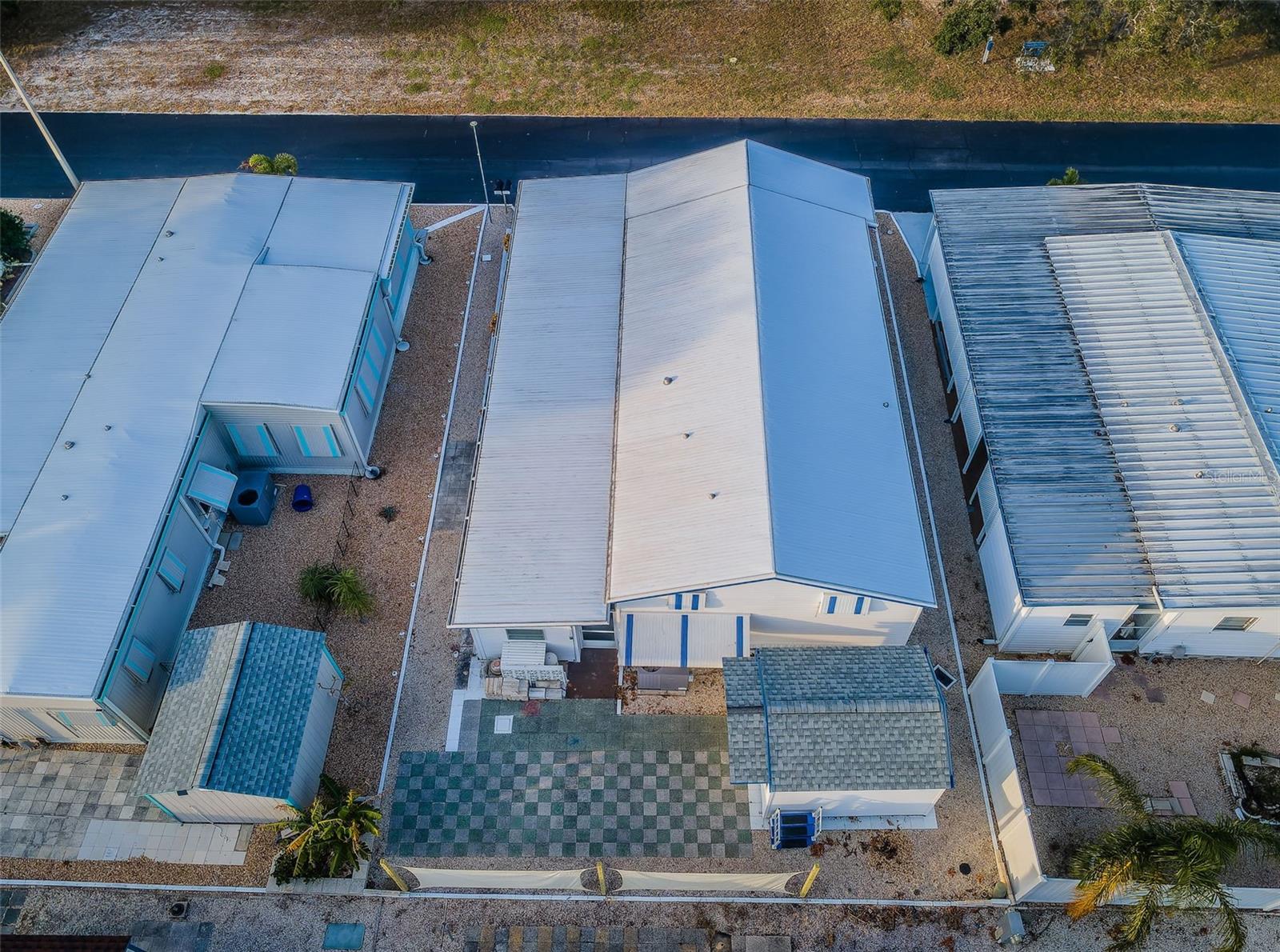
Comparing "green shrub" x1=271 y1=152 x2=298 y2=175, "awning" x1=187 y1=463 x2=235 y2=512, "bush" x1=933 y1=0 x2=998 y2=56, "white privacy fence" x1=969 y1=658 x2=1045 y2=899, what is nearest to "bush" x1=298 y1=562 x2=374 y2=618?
"awning" x1=187 y1=463 x2=235 y2=512

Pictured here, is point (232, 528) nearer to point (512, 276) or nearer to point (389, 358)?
point (389, 358)

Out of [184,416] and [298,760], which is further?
[184,416]

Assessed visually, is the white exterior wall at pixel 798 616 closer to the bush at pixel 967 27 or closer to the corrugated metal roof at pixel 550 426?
the corrugated metal roof at pixel 550 426

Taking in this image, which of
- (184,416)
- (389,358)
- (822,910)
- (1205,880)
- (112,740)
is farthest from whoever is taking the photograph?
(389,358)

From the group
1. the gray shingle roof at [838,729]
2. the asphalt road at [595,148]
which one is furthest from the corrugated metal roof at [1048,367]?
the asphalt road at [595,148]

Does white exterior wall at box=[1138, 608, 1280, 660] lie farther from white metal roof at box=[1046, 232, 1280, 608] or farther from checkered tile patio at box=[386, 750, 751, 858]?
checkered tile patio at box=[386, 750, 751, 858]

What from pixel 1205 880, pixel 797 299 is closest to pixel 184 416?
pixel 797 299
